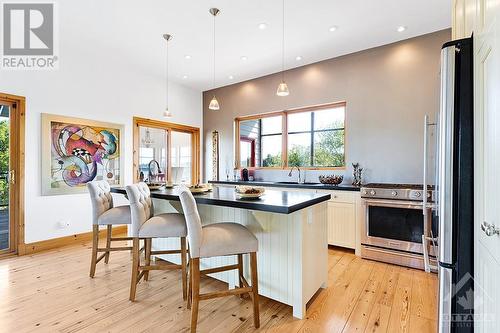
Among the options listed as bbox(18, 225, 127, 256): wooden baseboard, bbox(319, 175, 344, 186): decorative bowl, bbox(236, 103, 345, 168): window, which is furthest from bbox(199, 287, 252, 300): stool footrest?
bbox(18, 225, 127, 256): wooden baseboard

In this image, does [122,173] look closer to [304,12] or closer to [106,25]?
[106,25]

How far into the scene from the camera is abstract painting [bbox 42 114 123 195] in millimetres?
3689

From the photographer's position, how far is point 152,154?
517cm

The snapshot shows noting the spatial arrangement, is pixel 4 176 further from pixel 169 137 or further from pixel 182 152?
pixel 182 152

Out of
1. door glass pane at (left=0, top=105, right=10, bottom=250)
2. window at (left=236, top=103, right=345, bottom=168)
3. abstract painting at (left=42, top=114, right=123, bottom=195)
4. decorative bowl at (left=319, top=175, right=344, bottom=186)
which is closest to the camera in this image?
door glass pane at (left=0, top=105, right=10, bottom=250)

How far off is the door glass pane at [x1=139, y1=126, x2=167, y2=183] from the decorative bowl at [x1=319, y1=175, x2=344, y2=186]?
319 centimetres

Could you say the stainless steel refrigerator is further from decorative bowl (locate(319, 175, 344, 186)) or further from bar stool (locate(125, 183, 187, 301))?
decorative bowl (locate(319, 175, 344, 186))

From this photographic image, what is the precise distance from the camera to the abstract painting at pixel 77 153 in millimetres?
3689

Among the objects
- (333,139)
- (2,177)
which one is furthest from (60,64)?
(333,139)

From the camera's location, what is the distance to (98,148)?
4.21 m

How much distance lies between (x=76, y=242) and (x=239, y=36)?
4013mm

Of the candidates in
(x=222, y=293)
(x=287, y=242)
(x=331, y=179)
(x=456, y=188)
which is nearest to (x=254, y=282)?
(x=222, y=293)

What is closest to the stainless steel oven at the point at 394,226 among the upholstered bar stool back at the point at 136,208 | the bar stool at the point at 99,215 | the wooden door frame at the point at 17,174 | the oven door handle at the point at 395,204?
the oven door handle at the point at 395,204

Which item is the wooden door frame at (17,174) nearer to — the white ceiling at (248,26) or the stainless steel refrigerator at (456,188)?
the white ceiling at (248,26)
